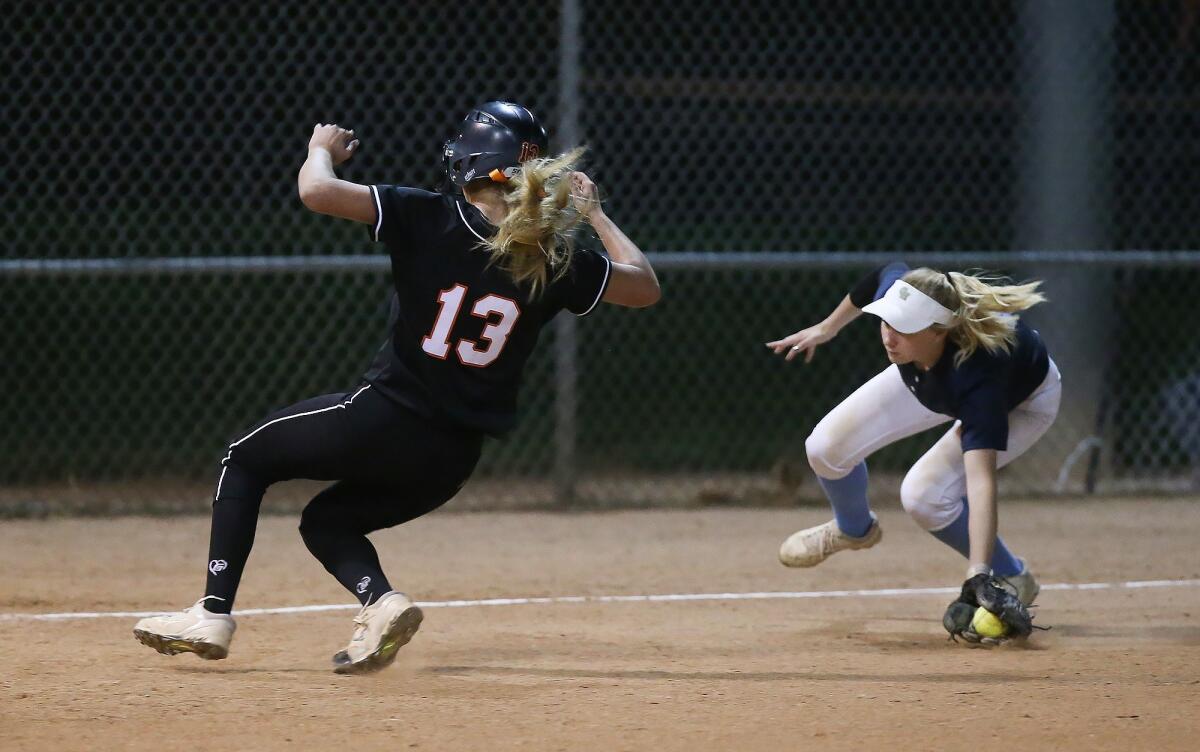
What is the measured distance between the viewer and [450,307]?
4.11 metres

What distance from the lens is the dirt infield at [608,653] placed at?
3.54 m

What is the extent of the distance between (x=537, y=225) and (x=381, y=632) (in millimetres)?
1186

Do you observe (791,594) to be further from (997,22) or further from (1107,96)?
(997,22)

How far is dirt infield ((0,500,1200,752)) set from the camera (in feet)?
11.6

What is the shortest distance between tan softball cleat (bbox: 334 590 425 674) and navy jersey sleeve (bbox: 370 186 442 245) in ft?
3.26

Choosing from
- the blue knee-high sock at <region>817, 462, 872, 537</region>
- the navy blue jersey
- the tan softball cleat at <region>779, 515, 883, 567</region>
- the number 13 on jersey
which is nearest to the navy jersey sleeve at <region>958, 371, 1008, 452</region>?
the navy blue jersey

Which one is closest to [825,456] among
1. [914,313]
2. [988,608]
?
[914,313]

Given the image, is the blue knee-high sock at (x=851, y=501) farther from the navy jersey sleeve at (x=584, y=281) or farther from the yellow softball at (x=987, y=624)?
the navy jersey sleeve at (x=584, y=281)

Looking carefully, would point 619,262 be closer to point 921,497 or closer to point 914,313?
point 914,313

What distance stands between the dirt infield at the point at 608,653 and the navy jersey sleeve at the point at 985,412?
0.65 m

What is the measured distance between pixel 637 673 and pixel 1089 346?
538cm

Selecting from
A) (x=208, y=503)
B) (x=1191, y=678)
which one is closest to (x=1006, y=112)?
(x=208, y=503)

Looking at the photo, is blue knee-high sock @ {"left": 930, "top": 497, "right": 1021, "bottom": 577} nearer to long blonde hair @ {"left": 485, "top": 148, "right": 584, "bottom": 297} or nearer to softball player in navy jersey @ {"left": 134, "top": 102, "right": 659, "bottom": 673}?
softball player in navy jersey @ {"left": 134, "top": 102, "right": 659, "bottom": 673}

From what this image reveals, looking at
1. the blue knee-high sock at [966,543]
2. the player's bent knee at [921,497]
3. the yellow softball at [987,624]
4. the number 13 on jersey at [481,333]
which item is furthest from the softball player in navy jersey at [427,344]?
the blue knee-high sock at [966,543]
